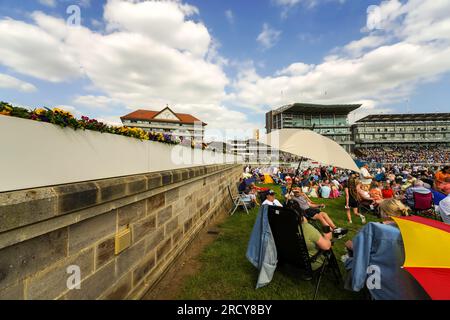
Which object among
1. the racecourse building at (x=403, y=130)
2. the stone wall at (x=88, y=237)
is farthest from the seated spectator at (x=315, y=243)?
the racecourse building at (x=403, y=130)

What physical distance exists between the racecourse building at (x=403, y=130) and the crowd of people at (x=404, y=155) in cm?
332

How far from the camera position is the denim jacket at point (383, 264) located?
8.63 feet

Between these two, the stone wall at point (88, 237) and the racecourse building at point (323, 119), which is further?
the racecourse building at point (323, 119)

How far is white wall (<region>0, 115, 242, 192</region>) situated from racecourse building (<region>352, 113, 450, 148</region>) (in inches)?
3805

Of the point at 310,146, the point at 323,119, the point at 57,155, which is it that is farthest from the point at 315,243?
the point at 323,119

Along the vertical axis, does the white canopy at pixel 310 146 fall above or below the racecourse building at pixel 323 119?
below

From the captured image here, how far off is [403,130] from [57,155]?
351ft

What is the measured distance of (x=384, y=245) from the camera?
2814 millimetres

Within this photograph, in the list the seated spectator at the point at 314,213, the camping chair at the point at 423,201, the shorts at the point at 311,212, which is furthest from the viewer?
the camping chair at the point at 423,201

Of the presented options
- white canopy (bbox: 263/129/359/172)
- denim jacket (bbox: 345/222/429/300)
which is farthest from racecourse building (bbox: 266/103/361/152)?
denim jacket (bbox: 345/222/429/300)

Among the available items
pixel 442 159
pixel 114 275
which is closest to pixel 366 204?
pixel 114 275

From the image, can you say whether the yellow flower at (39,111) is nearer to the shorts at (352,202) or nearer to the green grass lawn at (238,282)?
the green grass lawn at (238,282)

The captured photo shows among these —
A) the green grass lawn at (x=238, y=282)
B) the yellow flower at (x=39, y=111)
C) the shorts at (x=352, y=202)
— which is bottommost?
the green grass lawn at (x=238, y=282)
